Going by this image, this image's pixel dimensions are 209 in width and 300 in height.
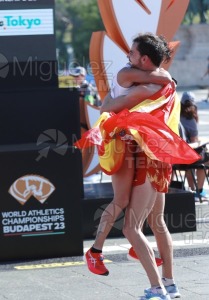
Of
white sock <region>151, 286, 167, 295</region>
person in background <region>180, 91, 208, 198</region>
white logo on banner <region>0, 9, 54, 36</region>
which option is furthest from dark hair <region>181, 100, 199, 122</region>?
white sock <region>151, 286, 167, 295</region>

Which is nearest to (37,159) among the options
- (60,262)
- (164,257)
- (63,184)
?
(63,184)

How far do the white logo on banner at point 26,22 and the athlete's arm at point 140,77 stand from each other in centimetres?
271

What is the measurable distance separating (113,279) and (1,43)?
109 inches

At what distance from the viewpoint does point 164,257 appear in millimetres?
6242

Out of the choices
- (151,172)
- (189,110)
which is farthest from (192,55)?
(151,172)

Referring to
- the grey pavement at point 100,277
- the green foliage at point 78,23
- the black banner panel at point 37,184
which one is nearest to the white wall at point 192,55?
the green foliage at point 78,23

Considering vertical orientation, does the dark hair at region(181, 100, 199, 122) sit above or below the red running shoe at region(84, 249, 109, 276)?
above

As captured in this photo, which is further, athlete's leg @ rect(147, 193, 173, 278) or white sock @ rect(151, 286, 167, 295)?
athlete's leg @ rect(147, 193, 173, 278)

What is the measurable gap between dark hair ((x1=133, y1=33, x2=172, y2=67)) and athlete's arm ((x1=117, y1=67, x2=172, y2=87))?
9cm

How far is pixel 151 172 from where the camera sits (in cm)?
595

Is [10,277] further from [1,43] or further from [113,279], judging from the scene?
[1,43]

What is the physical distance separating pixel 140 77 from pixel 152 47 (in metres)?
0.22

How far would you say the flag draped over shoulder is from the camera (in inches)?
229

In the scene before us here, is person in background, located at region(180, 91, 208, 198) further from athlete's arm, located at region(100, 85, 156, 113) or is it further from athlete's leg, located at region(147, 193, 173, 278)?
athlete's arm, located at region(100, 85, 156, 113)
